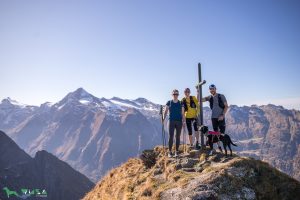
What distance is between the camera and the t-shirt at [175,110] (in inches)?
708

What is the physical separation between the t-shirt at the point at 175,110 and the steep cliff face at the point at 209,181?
2.11 m

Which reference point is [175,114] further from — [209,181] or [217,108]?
[209,181]

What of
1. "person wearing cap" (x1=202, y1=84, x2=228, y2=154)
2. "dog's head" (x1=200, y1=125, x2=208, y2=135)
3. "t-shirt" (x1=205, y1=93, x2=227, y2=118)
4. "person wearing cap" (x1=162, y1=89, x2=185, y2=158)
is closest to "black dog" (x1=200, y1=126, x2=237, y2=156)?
"dog's head" (x1=200, y1=125, x2=208, y2=135)

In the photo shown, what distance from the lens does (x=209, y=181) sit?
491 inches

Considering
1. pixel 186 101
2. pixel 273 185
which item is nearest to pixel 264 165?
pixel 273 185

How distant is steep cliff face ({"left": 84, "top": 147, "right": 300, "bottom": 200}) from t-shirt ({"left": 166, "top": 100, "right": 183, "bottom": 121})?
2109 mm

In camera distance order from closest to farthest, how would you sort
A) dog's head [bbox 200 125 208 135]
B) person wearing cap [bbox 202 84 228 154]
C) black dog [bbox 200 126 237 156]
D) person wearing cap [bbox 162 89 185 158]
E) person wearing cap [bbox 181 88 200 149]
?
black dog [bbox 200 126 237 156]
person wearing cap [bbox 202 84 228 154]
dog's head [bbox 200 125 208 135]
person wearing cap [bbox 162 89 185 158]
person wearing cap [bbox 181 88 200 149]

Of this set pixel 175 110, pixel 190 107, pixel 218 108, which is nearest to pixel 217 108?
pixel 218 108

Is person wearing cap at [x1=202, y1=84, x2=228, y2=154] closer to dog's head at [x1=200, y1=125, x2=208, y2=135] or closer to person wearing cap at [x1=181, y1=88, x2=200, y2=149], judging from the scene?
dog's head at [x1=200, y1=125, x2=208, y2=135]

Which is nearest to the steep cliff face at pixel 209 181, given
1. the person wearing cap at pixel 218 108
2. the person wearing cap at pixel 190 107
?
the person wearing cap at pixel 218 108

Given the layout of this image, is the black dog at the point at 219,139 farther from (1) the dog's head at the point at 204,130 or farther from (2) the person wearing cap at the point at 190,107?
(2) the person wearing cap at the point at 190,107

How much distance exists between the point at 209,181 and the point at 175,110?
20.2 feet

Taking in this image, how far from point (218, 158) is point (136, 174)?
4.70 m

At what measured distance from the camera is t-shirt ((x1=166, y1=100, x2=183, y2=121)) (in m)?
18.0
